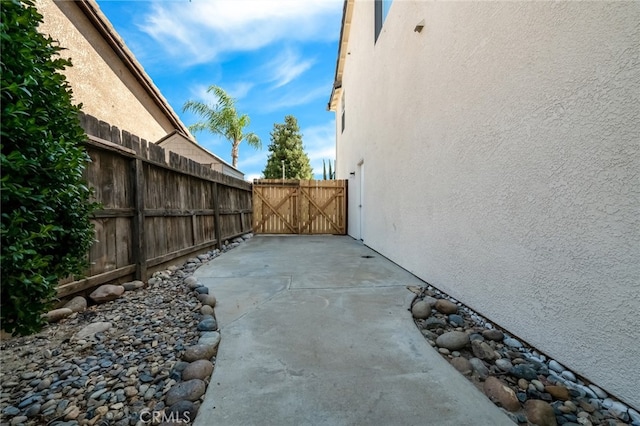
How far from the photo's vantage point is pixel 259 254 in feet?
19.1

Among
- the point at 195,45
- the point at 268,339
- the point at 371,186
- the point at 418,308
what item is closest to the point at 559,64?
the point at 418,308

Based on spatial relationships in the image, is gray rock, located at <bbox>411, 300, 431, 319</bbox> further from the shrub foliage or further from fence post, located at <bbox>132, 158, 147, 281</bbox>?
fence post, located at <bbox>132, 158, 147, 281</bbox>

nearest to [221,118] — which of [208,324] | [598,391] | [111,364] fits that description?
[208,324]

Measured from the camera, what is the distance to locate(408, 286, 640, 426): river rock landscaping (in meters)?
1.35

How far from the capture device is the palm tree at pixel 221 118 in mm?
16781

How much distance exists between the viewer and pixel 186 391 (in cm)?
150

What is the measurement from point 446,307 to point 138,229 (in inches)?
145

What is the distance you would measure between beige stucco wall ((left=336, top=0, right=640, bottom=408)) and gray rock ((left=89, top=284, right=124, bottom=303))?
358 cm

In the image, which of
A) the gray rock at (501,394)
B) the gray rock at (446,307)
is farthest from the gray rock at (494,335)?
the gray rock at (501,394)

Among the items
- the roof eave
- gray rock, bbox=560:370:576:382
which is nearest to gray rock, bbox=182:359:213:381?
gray rock, bbox=560:370:576:382

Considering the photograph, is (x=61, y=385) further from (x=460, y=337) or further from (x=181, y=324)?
(x=460, y=337)

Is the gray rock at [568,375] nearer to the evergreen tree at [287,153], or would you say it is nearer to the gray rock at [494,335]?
the gray rock at [494,335]

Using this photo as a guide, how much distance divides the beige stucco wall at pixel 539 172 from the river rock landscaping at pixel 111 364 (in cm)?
219

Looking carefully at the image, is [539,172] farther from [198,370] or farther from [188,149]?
[188,149]
